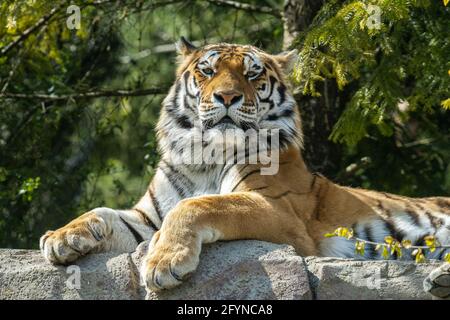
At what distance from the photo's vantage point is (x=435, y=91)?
19.9ft

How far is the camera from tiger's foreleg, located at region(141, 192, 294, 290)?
4398 millimetres

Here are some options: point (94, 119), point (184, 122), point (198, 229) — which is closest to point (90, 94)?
point (94, 119)

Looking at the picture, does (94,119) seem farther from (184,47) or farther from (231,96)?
(231,96)

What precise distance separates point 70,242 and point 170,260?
69cm

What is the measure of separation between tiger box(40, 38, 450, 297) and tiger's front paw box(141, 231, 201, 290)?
0.33 meters

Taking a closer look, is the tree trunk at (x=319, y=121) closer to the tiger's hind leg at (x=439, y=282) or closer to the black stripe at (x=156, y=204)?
the black stripe at (x=156, y=204)

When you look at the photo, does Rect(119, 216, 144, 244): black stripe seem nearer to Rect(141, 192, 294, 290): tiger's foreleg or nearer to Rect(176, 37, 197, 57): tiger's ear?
Rect(141, 192, 294, 290): tiger's foreleg

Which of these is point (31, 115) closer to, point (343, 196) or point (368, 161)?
point (368, 161)

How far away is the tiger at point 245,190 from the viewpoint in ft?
16.7

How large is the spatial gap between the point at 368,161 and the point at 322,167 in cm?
42

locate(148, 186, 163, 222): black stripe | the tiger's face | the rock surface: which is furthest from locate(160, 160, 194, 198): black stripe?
the rock surface

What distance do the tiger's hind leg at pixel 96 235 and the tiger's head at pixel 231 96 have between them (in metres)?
0.59

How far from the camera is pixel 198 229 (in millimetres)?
4645

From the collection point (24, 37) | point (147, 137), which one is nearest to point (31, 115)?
point (24, 37)
